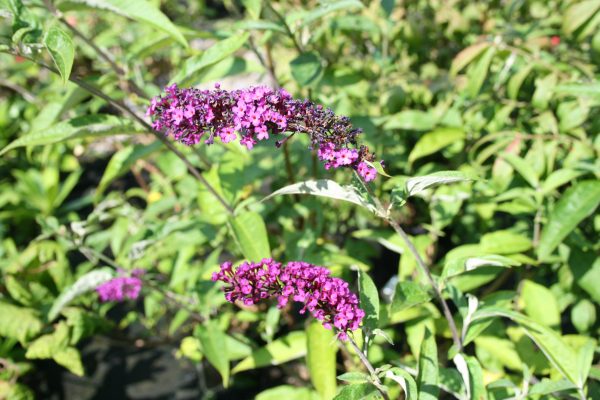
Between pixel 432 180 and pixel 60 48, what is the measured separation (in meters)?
0.84

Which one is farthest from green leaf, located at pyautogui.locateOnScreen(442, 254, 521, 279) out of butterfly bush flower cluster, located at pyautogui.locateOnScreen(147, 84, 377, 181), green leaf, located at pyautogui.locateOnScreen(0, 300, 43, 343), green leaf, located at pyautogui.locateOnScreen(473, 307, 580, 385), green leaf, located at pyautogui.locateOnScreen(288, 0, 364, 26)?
green leaf, located at pyautogui.locateOnScreen(0, 300, 43, 343)

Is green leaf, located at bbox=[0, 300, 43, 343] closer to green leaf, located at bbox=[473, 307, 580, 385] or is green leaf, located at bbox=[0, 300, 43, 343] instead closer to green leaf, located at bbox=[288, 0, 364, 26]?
green leaf, located at bbox=[288, 0, 364, 26]

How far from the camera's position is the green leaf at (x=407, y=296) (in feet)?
3.99

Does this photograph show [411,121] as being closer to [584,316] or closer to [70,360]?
[584,316]

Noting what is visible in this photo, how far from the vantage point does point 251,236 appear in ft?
4.72

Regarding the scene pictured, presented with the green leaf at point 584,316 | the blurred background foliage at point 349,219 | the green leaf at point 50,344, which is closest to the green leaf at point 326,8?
the blurred background foliage at point 349,219

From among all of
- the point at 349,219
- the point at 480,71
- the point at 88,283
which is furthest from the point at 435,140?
the point at 88,283

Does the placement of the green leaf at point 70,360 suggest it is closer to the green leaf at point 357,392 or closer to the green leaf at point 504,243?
the green leaf at point 357,392

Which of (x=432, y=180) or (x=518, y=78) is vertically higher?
(x=518, y=78)

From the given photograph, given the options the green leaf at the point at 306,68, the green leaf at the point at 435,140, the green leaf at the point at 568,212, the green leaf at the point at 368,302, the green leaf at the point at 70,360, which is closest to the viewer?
the green leaf at the point at 368,302

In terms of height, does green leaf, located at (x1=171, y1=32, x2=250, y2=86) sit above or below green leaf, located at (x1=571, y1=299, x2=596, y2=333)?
above

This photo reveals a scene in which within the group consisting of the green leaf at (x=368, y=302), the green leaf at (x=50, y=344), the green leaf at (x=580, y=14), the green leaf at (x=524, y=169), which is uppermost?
the green leaf at (x=580, y=14)

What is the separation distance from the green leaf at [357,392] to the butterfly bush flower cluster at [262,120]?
16.9 inches

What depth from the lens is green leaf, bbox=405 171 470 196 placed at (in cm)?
96
